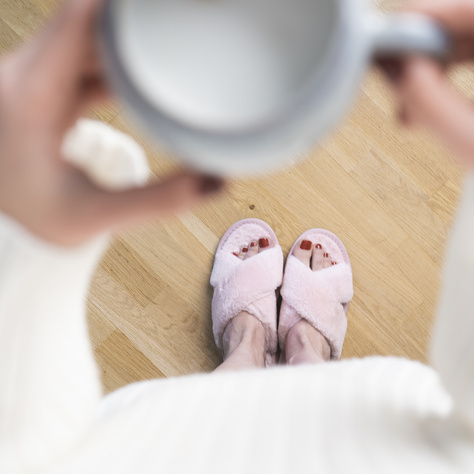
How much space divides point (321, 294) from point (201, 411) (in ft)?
1.77

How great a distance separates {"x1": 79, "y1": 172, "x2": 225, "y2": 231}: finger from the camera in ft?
1.02

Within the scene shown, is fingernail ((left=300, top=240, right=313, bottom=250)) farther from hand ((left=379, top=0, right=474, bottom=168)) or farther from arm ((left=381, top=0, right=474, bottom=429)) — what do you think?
hand ((left=379, top=0, right=474, bottom=168))

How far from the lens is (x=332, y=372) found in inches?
25.2

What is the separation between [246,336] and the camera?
1.03 metres

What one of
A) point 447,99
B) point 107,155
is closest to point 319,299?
point 107,155

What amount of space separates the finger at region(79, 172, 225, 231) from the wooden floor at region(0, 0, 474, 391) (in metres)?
0.71

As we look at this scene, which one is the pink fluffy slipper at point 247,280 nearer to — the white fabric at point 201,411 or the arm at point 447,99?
the white fabric at point 201,411

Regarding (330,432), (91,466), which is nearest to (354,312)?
(330,432)

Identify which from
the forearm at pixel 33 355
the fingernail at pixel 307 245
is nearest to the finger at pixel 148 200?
the forearm at pixel 33 355

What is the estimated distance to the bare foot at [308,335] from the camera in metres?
1.01

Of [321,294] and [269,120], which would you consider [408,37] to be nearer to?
[269,120]

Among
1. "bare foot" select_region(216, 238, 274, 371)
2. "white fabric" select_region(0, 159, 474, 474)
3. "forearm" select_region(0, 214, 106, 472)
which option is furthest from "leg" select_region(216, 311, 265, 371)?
"forearm" select_region(0, 214, 106, 472)

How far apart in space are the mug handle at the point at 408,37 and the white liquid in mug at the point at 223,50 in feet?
0.10

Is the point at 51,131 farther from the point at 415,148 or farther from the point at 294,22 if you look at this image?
the point at 415,148
